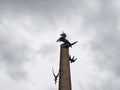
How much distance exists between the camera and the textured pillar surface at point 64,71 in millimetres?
29219

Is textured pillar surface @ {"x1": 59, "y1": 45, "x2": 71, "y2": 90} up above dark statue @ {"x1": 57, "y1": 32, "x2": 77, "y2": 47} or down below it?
below

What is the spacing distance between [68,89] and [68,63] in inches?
124

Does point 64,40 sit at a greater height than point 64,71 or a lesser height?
greater

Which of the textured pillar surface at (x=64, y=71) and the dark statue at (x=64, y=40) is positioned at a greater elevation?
the dark statue at (x=64, y=40)

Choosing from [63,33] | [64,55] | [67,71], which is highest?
[63,33]

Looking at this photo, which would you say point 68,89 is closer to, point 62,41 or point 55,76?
point 55,76

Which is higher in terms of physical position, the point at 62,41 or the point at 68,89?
the point at 62,41

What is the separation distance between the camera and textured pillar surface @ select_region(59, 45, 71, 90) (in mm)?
29219

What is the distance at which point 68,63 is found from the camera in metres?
31.0

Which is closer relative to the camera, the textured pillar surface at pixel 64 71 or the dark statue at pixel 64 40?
the textured pillar surface at pixel 64 71

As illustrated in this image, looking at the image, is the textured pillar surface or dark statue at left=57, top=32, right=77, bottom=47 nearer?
the textured pillar surface

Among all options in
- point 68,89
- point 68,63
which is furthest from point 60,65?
point 68,89

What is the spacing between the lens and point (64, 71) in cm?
3025

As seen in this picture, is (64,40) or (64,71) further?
(64,40)
